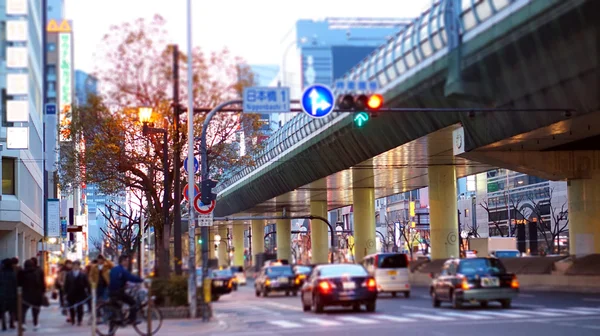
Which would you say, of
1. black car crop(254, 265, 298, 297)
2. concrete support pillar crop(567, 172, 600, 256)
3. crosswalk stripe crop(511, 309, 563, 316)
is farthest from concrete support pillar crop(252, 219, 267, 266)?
crosswalk stripe crop(511, 309, 563, 316)

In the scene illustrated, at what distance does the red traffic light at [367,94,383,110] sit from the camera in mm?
24798

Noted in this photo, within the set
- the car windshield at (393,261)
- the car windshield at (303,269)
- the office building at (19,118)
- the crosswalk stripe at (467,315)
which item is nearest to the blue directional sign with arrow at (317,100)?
the crosswalk stripe at (467,315)

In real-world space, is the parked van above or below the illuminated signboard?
below

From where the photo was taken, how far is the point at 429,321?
24.0 metres

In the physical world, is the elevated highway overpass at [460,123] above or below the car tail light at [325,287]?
above

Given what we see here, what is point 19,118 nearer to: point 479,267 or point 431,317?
point 479,267

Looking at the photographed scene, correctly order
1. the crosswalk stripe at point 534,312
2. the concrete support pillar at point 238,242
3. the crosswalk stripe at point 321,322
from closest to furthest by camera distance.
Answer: the crosswalk stripe at point 321,322
the crosswalk stripe at point 534,312
the concrete support pillar at point 238,242

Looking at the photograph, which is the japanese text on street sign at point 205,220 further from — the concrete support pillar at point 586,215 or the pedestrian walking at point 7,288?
the concrete support pillar at point 586,215

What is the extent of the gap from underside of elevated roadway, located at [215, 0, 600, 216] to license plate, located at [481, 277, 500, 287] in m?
5.81

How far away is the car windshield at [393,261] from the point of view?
135 feet

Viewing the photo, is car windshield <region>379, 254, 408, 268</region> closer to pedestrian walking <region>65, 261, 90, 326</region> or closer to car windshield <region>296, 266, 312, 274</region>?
car windshield <region>296, 266, 312, 274</region>

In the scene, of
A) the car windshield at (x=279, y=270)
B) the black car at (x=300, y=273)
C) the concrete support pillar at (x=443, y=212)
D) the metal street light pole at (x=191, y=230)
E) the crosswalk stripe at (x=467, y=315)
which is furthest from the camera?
the concrete support pillar at (x=443, y=212)

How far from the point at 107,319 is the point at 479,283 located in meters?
12.0

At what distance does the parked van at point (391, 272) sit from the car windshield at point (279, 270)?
5.78 m
